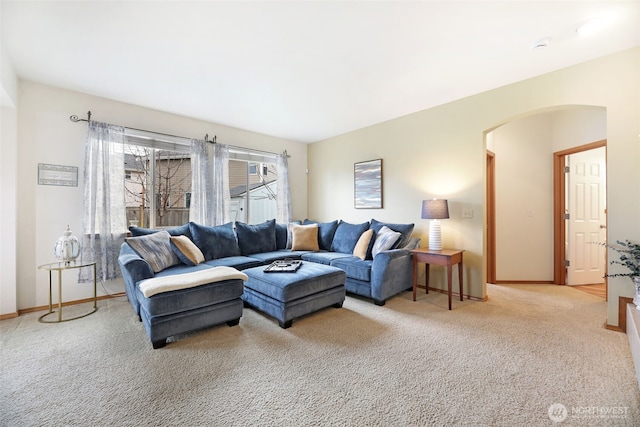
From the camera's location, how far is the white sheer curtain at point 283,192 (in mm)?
5297

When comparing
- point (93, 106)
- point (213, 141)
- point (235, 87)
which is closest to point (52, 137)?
point (93, 106)

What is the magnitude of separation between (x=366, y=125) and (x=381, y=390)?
3983mm

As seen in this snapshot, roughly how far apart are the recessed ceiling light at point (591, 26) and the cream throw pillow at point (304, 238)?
3656 mm

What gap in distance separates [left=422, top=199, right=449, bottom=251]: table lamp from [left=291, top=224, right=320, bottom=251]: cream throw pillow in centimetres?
179

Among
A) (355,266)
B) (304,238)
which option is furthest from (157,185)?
(355,266)

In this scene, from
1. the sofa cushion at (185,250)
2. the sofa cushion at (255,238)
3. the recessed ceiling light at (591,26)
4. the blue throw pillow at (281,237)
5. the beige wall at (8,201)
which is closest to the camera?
the recessed ceiling light at (591,26)

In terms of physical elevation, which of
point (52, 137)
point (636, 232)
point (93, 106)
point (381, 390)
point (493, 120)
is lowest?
point (381, 390)

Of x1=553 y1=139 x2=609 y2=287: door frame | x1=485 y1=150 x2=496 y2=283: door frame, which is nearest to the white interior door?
x1=553 y1=139 x2=609 y2=287: door frame

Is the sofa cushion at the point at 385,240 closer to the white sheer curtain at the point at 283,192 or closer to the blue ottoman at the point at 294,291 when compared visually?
the blue ottoman at the point at 294,291

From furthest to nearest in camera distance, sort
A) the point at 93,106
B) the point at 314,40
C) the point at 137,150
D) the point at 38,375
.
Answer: the point at 137,150 < the point at 93,106 < the point at 314,40 < the point at 38,375

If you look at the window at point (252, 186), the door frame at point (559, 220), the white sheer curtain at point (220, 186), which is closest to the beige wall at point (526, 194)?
the door frame at point (559, 220)

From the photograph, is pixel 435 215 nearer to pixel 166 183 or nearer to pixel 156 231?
pixel 156 231

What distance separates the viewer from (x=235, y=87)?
315 cm

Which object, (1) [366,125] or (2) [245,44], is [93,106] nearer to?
(2) [245,44]
